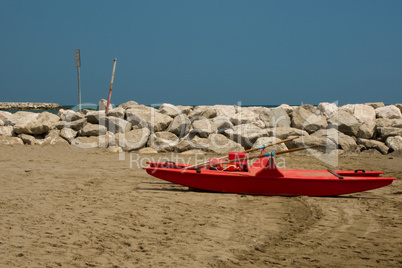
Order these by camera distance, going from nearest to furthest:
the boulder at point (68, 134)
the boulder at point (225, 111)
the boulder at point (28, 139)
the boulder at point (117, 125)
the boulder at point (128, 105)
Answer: the boulder at point (28, 139)
the boulder at point (68, 134)
the boulder at point (117, 125)
the boulder at point (225, 111)
the boulder at point (128, 105)

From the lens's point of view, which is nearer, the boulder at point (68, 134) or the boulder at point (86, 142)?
the boulder at point (86, 142)

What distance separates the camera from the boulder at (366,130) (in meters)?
14.5

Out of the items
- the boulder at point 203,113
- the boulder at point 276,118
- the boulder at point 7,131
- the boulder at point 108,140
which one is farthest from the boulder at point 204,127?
the boulder at point 7,131

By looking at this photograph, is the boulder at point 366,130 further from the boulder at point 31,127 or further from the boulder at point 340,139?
the boulder at point 31,127

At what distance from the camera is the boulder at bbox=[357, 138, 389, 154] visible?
13.7 metres

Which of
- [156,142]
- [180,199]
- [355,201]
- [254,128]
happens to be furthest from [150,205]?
[254,128]

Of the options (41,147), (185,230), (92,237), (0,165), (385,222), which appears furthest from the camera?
(41,147)

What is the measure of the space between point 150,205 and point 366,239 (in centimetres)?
334

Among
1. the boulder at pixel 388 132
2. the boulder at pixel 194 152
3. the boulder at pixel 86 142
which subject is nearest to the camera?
the boulder at pixel 194 152

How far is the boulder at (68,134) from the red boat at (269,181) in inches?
284

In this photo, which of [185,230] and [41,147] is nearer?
[185,230]

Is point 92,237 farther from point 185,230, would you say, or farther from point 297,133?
point 297,133

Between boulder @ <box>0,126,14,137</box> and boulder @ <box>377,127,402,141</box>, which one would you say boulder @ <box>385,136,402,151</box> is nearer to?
boulder @ <box>377,127,402,141</box>

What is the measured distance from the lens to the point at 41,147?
13234 millimetres
